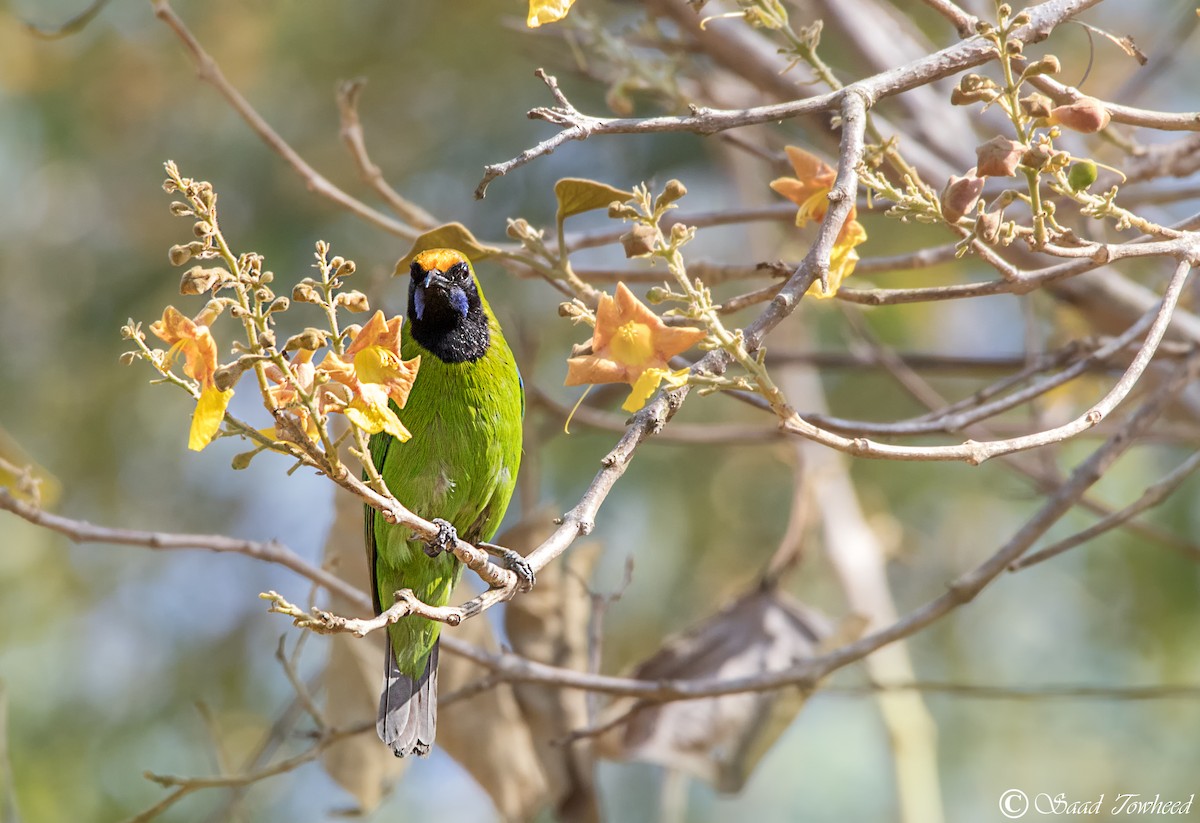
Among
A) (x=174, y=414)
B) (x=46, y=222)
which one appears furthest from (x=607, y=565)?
(x=46, y=222)

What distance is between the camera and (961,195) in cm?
182

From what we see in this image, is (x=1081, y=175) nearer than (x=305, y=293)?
No

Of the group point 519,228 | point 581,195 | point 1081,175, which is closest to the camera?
point 1081,175

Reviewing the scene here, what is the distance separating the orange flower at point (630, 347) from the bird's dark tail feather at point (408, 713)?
1350 mm

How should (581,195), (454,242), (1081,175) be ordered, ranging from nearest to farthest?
1. (1081,175)
2. (581,195)
3. (454,242)

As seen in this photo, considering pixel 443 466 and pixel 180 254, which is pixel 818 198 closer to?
pixel 180 254

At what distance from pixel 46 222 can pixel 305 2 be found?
166 centimetres

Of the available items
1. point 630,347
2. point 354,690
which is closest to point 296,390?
point 630,347

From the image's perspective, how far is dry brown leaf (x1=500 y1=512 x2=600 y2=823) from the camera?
11.3 ft

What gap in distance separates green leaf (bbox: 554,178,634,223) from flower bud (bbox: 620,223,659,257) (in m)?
0.36

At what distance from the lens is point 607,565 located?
5.77 metres

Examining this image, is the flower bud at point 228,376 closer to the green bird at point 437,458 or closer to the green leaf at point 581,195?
the green leaf at point 581,195

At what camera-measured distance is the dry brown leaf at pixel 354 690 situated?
11.1 feet

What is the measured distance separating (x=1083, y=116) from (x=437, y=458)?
1725mm
